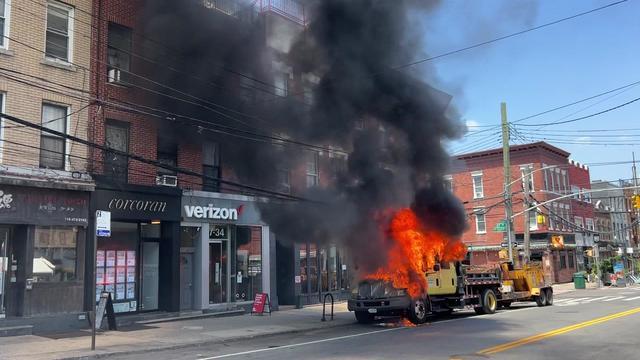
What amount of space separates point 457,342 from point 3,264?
10.4 m

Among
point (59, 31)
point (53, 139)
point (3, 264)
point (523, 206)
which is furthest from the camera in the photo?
point (523, 206)

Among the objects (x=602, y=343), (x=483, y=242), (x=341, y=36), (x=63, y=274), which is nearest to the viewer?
(x=602, y=343)

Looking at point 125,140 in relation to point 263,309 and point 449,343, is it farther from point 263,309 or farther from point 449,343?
point 449,343

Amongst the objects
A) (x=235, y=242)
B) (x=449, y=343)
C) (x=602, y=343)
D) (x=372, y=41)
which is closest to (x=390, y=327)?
(x=449, y=343)

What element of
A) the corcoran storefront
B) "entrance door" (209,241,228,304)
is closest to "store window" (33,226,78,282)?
the corcoran storefront

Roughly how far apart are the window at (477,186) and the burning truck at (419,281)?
2472 cm

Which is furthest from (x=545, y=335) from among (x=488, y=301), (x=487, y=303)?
(x=488, y=301)

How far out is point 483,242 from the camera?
41531 mm

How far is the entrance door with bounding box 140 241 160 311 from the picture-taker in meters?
16.3

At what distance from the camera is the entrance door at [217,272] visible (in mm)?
17750

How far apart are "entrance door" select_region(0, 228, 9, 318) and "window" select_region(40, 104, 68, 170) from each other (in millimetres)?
1855

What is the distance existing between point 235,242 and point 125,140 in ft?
16.6

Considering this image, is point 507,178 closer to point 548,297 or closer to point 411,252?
point 548,297

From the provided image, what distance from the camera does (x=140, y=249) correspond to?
1625 cm
